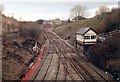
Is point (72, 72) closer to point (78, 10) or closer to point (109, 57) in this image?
point (109, 57)

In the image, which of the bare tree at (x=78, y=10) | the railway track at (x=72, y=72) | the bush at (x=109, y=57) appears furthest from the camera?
the bare tree at (x=78, y=10)

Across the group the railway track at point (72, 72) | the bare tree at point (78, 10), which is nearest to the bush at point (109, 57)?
the railway track at point (72, 72)

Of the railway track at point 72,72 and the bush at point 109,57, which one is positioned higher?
the bush at point 109,57

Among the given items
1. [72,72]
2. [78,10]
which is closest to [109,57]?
[72,72]

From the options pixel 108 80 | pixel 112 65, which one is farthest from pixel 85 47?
pixel 108 80

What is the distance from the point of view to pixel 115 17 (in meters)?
49.2

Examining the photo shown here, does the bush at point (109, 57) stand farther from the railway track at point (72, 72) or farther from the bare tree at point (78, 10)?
the bare tree at point (78, 10)

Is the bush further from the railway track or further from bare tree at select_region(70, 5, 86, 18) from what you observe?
bare tree at select_region(70, 5, 86, 18)

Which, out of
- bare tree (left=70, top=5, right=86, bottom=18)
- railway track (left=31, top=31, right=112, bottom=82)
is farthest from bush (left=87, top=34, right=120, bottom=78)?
bare tree (left=70, top=5, right=86, bottom=18)

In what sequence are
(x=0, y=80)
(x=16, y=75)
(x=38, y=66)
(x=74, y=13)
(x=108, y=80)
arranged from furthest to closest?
(x=74, y=13) → (x=38, y=66) → (x=16, y=75) → (x=108, y=80) → (x=0, y=80)

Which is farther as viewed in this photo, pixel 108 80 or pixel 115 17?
pixel 115 17

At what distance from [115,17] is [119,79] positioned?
26317mm

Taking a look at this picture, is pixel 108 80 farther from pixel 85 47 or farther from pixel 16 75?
pixel 85 47

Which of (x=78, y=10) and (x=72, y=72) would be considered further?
(x=78, y=10)
